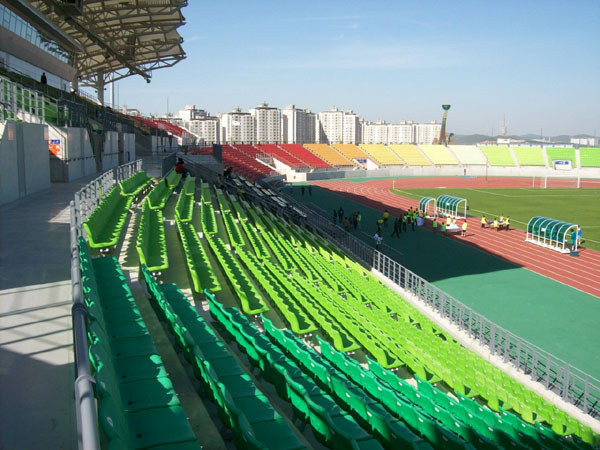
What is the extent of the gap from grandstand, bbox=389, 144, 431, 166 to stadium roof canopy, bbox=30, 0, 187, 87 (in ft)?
140

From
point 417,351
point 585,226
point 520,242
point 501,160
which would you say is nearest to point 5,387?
point 417,351

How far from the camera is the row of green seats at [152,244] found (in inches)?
387

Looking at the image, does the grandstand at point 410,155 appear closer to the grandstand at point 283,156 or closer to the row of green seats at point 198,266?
the grandstand at point 283,156

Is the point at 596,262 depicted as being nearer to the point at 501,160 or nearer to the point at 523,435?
the point at 523,435

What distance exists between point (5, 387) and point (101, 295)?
2.90 m

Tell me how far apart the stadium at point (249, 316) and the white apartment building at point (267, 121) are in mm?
126612

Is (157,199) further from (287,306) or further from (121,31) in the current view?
(121,31)

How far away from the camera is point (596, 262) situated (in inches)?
833

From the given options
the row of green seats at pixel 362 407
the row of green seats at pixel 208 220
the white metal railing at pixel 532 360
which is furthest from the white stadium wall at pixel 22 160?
the white metal railing at pixel 532 360

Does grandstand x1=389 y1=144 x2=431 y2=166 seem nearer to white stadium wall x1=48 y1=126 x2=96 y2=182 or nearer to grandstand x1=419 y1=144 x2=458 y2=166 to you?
grandstand x1=419 y1=144 x2=458 y2=166

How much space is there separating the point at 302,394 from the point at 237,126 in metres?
155

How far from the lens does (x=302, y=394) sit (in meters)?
5.11

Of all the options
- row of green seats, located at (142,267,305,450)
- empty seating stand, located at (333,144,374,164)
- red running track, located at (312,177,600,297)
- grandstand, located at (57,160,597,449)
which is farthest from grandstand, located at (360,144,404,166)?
row of green seats, located at (142,267,305,450)

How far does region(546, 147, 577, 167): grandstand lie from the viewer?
7538 cm
